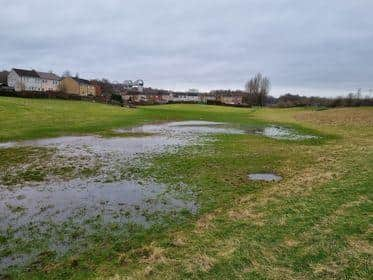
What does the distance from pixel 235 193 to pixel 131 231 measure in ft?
13.0

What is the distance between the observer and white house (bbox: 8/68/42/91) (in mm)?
105312

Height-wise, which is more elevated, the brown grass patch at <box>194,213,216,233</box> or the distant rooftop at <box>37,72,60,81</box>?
the distant rooftop at <box>37,72,60,81</box>

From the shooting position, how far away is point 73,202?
959cm

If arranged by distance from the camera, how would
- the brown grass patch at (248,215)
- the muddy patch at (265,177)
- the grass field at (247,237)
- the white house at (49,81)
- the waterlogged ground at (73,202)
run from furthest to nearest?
the white house at (49,81)
the muddy patch at (265,177)
the brown grass patch at (248,215)
the waterlogged ground at (73,202)
the grass field at (247,237)

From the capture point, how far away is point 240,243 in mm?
6574

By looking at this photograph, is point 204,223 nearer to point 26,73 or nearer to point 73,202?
point 73,202

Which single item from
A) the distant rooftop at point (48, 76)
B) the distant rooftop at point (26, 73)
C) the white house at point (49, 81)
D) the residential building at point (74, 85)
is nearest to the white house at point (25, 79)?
the distant rooftop at point (26, 73)

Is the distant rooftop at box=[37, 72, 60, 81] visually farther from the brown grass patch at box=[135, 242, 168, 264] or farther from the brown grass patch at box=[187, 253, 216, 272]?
the brown grass patch at box=[187, 253, 216, 272]

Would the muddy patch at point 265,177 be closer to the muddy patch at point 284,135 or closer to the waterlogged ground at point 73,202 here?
the waterlogged ground at point 73,202

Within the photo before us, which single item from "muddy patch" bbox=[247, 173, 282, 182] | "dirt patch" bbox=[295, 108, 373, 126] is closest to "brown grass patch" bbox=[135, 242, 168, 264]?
"muddy patch" bbox=[247, 173, 282, 182]

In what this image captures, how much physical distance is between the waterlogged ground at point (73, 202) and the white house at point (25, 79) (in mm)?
97788

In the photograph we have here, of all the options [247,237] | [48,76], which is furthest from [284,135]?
[48,76]

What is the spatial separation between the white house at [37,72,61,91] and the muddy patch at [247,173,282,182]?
113m

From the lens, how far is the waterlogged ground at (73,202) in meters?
6.95
